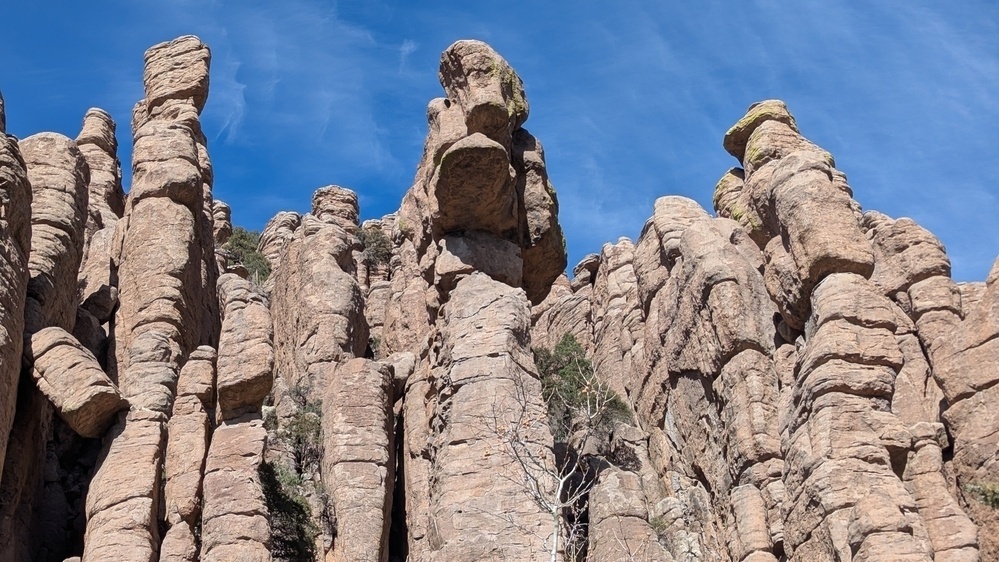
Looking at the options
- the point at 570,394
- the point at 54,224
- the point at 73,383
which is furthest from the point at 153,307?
the point at 570,394

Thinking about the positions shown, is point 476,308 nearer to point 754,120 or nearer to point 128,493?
point 128,493

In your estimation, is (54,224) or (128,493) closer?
(128,493)

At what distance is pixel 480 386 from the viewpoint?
22.6 metres

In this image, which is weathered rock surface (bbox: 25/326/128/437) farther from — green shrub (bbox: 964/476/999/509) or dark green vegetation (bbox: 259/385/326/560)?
green shrub (bbox: 964/476/999/509)

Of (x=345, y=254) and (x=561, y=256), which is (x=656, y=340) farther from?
(x=345, y=254)

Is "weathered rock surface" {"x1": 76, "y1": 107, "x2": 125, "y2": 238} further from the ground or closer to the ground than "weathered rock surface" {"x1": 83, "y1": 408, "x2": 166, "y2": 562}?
further from the ground

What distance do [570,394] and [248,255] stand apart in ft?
65.4

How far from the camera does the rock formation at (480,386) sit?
20891 mm

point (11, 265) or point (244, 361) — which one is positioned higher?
point (11, 265)

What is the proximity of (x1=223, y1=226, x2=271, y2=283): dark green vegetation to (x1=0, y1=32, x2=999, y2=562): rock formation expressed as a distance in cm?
1343

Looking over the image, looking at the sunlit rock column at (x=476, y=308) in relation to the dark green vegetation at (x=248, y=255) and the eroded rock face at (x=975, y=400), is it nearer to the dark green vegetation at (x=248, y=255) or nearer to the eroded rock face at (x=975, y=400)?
the eroded rock face at (x=975, y=400)

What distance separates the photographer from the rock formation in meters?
20.9

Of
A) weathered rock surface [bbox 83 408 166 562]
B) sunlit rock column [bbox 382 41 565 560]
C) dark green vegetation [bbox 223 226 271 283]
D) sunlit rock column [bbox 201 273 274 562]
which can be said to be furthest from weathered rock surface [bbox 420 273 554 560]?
dark green vegetation [bbox 223 226 271 283]

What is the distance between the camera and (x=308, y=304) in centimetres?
3127
